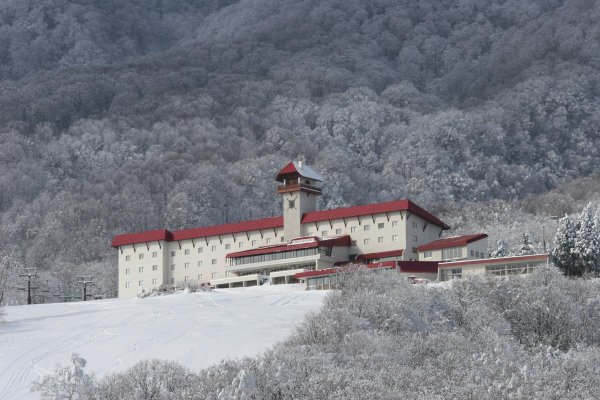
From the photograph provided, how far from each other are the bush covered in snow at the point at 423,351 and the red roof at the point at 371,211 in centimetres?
1870

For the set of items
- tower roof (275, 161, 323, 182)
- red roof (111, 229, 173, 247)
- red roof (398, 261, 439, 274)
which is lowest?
red roof (398, 261, 439, 274)

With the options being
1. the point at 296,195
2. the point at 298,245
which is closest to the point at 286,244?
the point at 298,245

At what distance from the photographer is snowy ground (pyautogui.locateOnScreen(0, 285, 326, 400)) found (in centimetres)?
5947

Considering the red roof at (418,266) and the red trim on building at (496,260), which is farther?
the red roof at (418,266)

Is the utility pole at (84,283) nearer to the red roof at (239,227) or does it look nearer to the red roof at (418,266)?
the red roof at (239,227)

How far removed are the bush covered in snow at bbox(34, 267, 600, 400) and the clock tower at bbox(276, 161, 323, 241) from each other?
85.3 ft

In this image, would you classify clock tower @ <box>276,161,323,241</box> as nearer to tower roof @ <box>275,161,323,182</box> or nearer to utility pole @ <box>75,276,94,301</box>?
tower roof @ <box>275,161,323,182</box>

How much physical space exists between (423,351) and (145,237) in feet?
190

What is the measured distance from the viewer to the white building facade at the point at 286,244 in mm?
96375

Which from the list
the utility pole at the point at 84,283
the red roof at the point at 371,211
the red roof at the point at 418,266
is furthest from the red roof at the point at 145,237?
the red roof at the point at 418,266

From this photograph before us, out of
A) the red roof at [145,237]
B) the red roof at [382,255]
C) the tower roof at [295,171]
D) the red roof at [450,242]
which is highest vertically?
the tower roof at [295,171]

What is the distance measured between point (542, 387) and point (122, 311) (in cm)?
4095

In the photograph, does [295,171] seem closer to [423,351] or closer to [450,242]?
[450,242]

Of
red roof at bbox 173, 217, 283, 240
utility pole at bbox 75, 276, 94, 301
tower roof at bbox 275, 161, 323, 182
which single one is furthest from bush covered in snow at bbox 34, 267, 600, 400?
utility pole at bbox 75, 276, 94, 301
